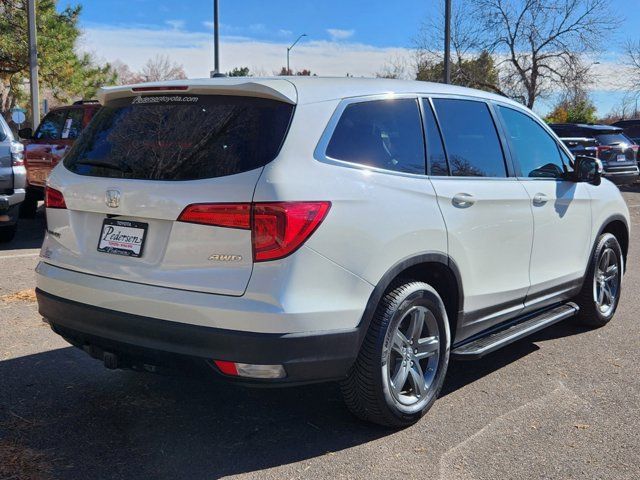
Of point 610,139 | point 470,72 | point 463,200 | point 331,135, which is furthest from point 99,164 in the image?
point 470,72

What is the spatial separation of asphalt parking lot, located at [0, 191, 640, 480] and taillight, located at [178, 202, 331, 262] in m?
0.79

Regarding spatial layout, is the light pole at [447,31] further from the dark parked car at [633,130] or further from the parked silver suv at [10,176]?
the parked silver suv at [10,176]

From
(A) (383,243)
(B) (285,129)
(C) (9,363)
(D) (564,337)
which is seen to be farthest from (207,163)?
(D) (564,337)

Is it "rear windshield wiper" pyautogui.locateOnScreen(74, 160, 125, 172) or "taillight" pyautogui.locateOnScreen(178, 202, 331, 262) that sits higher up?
"rear windshield wiper" pyautogui.locateOnScreen(74, 160, 125, 172)

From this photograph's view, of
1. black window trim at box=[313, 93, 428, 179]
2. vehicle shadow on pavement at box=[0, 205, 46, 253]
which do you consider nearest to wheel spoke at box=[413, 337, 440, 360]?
black window trim at box=[313, 93, 428, 179]

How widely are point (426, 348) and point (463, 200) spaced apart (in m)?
0.89

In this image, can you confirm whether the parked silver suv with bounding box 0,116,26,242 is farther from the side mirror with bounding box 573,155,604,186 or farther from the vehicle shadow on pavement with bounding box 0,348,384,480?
the side mirror with bounding box 573,155,604,186

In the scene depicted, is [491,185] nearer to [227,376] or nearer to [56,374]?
[227,376]

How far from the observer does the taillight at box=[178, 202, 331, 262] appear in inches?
114

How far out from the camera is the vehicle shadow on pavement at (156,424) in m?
3.21

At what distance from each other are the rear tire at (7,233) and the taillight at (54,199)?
592cm

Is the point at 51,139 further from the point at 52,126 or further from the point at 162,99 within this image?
the point at 162,99

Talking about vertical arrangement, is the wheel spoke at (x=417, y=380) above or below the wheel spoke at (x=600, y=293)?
below

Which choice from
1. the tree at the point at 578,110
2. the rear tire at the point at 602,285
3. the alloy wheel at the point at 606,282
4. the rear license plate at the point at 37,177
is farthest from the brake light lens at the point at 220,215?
the tree at the point at 578,110
